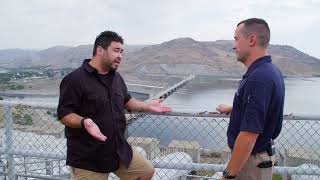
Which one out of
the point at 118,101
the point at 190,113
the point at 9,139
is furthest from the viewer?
the point at 9,139

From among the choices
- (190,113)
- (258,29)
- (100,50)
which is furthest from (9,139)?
(258,29)

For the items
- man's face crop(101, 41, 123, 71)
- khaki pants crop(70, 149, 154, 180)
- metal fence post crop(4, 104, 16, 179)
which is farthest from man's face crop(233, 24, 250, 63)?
metal fence post crop(4, 104, 16, 179)

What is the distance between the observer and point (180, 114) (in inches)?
155

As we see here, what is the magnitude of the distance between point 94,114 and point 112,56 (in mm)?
491

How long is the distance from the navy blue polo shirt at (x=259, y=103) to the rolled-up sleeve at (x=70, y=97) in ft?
4.01

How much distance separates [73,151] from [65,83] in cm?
57

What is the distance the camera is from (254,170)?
111 inches

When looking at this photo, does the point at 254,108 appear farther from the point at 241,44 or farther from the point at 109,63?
the point at 109,63

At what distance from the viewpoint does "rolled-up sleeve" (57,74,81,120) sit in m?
3.16

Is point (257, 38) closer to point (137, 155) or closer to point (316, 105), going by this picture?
point (137, 155)

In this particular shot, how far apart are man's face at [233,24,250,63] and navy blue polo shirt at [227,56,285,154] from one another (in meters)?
0.10

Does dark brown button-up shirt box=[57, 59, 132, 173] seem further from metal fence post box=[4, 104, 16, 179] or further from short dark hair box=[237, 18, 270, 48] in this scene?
metal fence post box=[4, 104, 16, 179]

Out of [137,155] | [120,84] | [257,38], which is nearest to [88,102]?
[120,84]

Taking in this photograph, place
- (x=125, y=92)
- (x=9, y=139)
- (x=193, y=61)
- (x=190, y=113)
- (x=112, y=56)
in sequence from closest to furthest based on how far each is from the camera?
(x=112, y=56), (x=125, y=92), (x=190, y=113), (x=9, y=139), (x=193, y=61)
